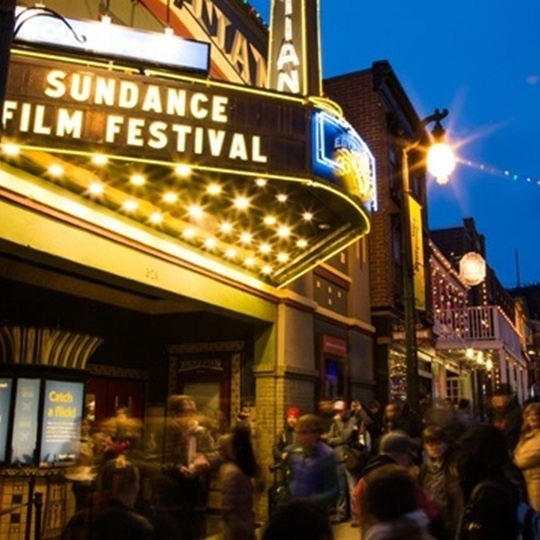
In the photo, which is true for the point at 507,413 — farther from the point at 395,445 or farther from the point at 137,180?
the point at 137,180

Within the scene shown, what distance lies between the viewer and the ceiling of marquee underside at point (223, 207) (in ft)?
25.4

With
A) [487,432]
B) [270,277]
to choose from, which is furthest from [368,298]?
[487,432]

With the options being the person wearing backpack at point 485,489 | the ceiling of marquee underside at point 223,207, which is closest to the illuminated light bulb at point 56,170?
the ceiling of marquee underside at point 223,207

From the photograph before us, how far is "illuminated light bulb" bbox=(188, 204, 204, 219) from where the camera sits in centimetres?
941

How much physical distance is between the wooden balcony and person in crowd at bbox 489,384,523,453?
1555cm

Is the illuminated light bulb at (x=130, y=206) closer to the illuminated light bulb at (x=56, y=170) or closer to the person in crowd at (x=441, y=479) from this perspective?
the illuminated light bulb at (x=56, y=170)

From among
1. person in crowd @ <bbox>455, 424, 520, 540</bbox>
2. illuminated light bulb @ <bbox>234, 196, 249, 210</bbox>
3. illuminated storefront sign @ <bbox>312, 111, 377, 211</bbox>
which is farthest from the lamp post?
person in crowd @ <bbox>455, 424, 520, 540</bbox>

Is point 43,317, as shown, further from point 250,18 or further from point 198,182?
point 250,18

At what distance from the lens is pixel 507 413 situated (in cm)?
846

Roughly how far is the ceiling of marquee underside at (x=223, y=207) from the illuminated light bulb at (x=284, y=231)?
0.02 m

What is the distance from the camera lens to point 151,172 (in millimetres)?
7984

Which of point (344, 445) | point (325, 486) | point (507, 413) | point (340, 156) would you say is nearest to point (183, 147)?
point (340, 156)

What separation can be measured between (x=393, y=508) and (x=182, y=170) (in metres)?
5.50

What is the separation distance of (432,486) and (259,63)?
33.9 feet
